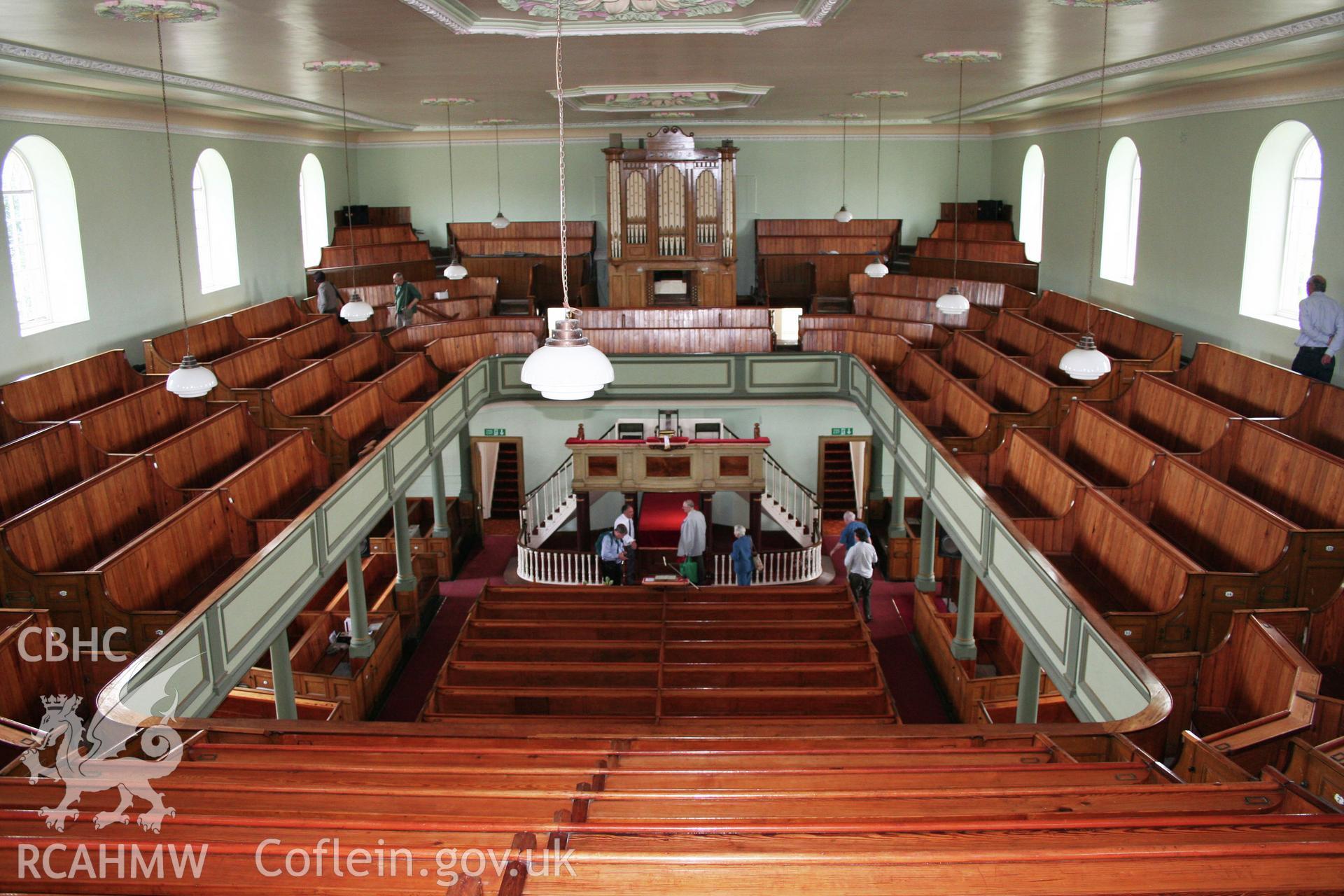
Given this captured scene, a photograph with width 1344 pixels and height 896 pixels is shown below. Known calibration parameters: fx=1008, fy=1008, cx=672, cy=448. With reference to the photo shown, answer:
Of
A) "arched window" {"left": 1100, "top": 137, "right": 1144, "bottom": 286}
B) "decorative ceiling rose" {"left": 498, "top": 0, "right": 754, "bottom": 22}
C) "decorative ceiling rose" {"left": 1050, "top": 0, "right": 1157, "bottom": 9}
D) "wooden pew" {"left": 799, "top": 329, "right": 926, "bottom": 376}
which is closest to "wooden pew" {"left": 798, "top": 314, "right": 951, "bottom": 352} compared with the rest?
"wooden pew" {"left": 799, "top": 329, "right": 926, "bottom": 376}

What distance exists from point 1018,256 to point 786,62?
30.3 feet

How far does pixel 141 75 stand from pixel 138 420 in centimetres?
345

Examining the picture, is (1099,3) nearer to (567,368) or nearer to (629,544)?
(567,368)

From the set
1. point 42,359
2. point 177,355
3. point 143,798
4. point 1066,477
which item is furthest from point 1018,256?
point 143,798

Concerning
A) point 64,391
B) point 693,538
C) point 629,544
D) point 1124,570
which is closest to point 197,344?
point 64,391

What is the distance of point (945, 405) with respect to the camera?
12.8 metres

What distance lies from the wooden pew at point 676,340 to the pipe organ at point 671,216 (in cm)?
238

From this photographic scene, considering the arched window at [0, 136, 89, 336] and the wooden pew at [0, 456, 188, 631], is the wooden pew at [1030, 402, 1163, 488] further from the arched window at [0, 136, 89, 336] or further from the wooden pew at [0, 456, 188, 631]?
the arched window at [0, 136, 89, 336]

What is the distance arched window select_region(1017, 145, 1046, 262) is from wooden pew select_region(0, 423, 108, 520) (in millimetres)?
15504

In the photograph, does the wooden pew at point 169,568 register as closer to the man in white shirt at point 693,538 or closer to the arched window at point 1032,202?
the man in white shirt at point 693,538

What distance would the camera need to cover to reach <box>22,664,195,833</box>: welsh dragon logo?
356 cm

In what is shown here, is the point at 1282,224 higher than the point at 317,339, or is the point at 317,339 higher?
the point at 1282,224

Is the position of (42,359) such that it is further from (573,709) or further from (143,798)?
(143,798)

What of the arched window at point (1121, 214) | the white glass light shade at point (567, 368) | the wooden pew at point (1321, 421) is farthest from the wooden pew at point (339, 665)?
the arched window at point (1121, 214)
